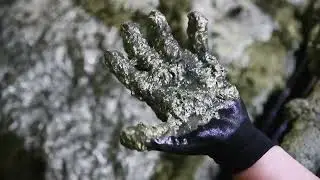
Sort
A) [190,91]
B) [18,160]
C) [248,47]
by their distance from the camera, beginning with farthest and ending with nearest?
[248,47], [18,160], [190,91]

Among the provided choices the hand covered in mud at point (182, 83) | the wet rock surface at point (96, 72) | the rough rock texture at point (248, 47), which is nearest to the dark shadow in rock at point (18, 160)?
the wet rock surface at point (96, 72)

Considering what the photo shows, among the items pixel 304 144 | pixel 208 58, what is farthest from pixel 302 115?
pixel 208 58

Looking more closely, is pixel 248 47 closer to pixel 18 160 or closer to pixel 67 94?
pixel 67 94

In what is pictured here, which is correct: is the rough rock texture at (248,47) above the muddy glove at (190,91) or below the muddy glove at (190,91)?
below

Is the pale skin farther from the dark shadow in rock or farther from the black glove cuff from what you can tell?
the dark shadow in rock

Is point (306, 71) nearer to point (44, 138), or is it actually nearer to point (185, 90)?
point (185, 90)

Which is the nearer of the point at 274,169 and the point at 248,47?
the point at 274,169

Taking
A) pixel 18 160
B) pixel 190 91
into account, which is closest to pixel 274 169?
pixel 190 91

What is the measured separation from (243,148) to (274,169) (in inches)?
2.3

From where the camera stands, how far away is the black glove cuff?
0.93 meters

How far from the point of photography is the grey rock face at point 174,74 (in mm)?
912

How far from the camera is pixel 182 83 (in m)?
0.93

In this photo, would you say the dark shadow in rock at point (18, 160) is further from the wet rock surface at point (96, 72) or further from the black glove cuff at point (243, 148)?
the black glove cuff at point (243, 148)

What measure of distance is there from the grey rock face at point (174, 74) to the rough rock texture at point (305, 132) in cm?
22
